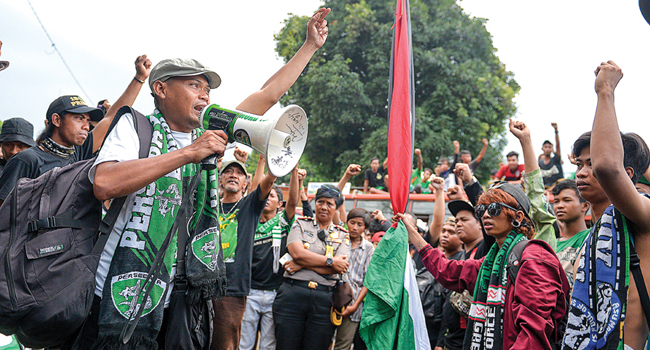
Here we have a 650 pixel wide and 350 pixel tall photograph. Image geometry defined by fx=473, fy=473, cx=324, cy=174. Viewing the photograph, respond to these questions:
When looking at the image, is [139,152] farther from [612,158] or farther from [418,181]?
[418,181]

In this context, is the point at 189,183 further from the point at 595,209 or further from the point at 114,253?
the point at 595,209

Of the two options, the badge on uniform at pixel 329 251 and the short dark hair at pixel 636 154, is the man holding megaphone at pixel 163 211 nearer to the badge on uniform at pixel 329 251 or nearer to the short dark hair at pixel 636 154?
the short dark hair at pixel 636 154

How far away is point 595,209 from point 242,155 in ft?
11.2

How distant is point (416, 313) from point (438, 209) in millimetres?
1385

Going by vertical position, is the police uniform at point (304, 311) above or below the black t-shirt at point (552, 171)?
below

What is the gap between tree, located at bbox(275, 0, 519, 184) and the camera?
17.5 meters

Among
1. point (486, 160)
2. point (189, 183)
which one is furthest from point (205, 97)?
point (486, 160)

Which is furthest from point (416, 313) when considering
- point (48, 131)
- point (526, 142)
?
point (48, 131)

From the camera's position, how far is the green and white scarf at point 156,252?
1992mm

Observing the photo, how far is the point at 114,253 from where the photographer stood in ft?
6.73

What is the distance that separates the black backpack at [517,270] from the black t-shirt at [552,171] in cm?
740

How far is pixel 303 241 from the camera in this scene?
16.3ft

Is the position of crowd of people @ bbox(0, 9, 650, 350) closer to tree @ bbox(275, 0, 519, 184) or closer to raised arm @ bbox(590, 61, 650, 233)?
raised arm @ bbox(590, 61, 650, 233)

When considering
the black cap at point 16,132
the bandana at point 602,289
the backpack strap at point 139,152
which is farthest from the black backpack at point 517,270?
the black cap at point 16,132
